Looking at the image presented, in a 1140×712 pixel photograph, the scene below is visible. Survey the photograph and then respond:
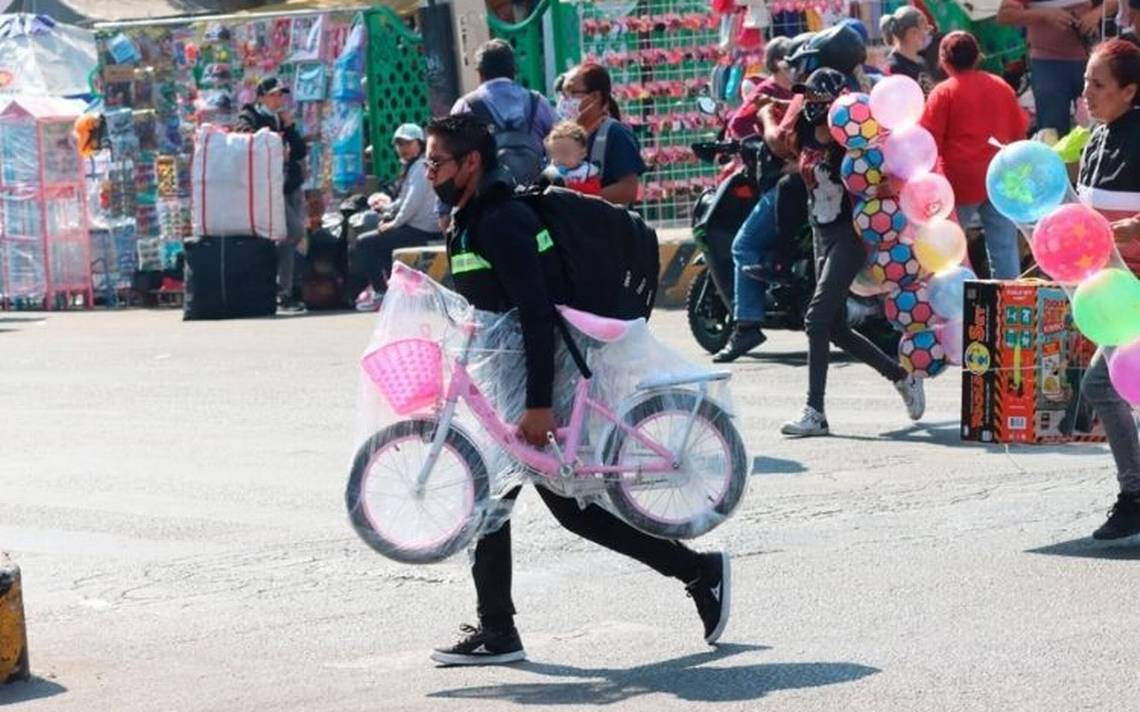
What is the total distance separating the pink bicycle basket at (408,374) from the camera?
7.42 meters

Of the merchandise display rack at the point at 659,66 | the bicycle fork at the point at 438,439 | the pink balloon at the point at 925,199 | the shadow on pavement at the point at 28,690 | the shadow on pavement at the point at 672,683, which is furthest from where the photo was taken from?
the merchandise display rack at the point at 659,66

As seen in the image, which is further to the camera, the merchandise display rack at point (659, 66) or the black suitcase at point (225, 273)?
the merchandise display rack at point (659, 66)

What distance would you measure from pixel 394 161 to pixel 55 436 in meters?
8.87

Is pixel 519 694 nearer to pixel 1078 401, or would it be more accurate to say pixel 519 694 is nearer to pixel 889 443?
pixel 1078 401

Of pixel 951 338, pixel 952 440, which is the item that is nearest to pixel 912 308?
pixel 951 338

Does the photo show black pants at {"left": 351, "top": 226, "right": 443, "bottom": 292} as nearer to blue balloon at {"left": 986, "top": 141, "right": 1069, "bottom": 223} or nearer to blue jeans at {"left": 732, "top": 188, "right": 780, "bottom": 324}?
blue jeans at {"left": 732, "top": 188, "right": 780, "bottom": 324}

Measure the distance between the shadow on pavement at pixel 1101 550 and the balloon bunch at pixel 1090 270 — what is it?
27.8 inches

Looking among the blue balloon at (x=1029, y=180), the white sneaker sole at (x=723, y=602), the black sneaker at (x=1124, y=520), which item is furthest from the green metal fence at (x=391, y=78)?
the white sneaker sole at (x=723, y=602)

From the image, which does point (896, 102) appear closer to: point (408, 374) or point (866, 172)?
point (866, 172)

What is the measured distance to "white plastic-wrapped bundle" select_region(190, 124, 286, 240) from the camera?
20.2 m

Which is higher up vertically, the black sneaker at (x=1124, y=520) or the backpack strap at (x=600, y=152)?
the backpack strap at (x=600, y=152)

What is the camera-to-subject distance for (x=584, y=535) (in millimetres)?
7598

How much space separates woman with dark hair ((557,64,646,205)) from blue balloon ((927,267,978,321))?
5.13ft

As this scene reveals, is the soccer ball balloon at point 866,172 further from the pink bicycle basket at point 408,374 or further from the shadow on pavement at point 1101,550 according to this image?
the pink bicycle basket at point 408,374
